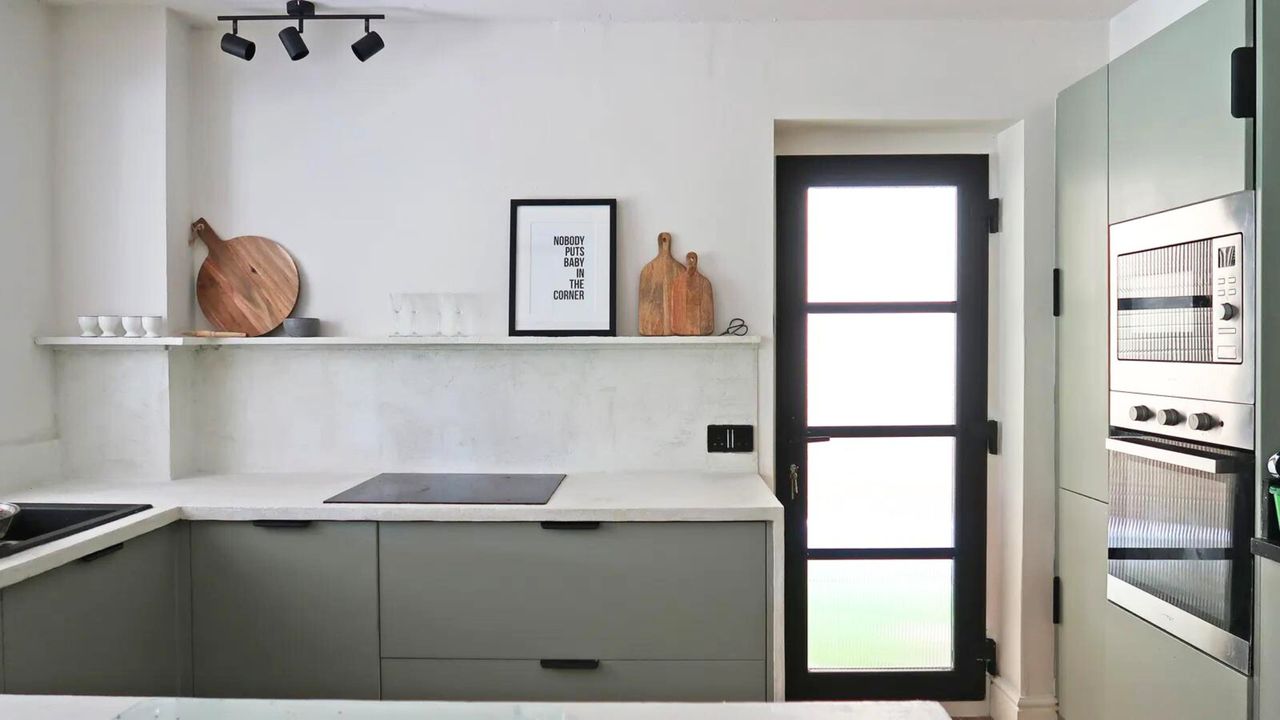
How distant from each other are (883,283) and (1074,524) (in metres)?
1.00

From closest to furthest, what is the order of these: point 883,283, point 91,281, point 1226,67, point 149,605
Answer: point 1226,67 → point 149,605 → point 91,281 → point 883,283

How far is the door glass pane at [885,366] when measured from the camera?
2836mm

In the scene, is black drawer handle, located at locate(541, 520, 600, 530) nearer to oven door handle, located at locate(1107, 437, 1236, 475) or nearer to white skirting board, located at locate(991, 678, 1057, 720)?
oven door handle, located at locate(1107, 437, 1236, 475)

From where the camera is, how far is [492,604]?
7.19ft

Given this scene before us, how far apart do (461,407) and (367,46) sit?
48.2 inches

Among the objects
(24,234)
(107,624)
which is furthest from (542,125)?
(107,624)

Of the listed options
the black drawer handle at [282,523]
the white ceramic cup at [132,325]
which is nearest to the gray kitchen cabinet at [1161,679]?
the black drawer handle at [282,523]

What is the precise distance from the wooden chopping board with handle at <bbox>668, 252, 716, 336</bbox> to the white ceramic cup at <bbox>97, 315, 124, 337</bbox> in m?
1.82

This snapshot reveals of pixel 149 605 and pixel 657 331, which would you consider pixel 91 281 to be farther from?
pixel 657 331

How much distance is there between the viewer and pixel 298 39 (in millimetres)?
2508

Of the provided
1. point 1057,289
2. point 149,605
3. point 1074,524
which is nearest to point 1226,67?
point 1057,289

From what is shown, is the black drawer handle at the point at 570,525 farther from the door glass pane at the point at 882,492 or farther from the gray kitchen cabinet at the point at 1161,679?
the gray kitchen cabinet at the point at 1161,679

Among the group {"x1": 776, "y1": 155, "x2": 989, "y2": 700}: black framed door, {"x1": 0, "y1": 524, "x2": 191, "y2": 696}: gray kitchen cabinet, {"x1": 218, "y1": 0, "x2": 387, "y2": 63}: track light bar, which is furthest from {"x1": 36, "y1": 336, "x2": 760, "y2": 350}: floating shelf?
{"x1": 218, "y1": 0, "x2": 387, "y2": 63}: track light bar

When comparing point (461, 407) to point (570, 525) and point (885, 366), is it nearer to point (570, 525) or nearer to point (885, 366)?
point (570, 525)
